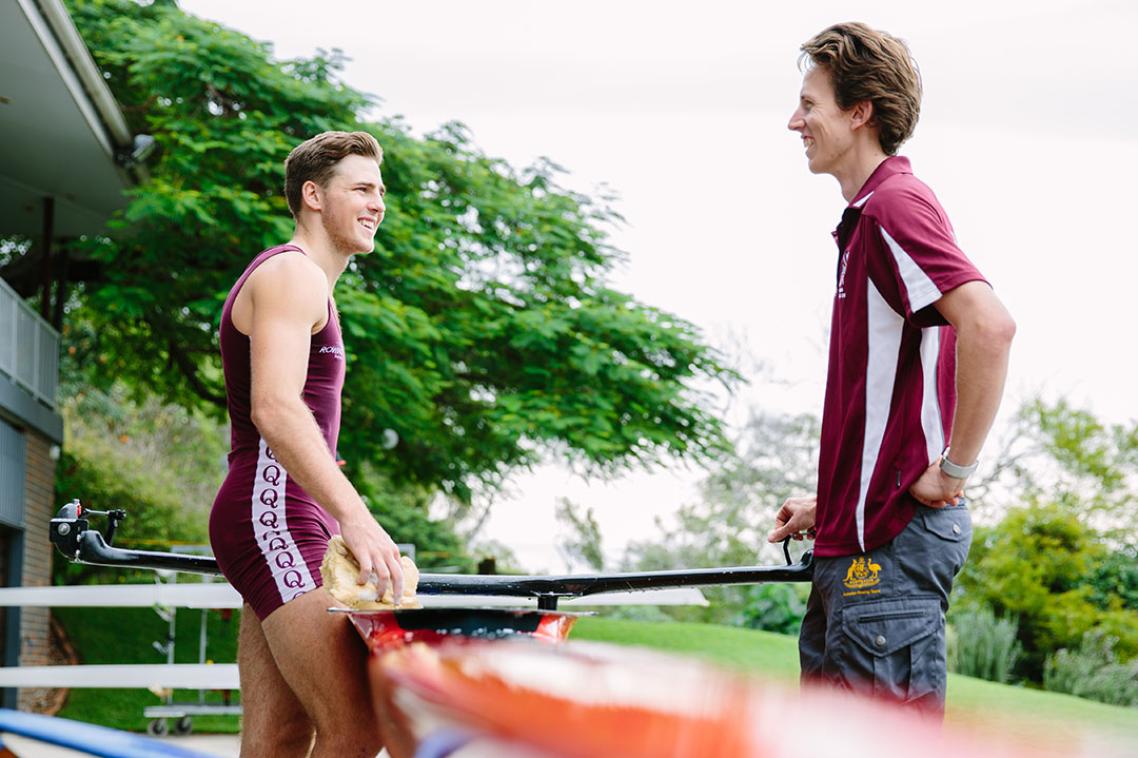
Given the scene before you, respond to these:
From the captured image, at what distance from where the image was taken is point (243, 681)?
7.61ft

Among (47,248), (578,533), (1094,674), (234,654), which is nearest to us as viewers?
(1094,674)

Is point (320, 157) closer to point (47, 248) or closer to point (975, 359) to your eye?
point (975, 359)

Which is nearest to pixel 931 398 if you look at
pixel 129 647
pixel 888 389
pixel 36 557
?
pixel 888 389

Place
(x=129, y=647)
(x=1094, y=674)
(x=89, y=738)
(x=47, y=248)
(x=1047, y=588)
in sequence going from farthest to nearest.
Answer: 1. (x=1047, y=588)
2. (x=129, y=647)
3. (x=47, y=248)
4. (x=1094, y=674)
5. (x=89, y=738)

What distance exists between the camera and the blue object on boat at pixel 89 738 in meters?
0.66

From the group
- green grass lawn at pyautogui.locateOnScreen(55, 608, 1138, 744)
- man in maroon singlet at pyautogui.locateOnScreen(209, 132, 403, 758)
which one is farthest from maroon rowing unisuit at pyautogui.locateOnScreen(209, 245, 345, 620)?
green grass lawn at pyautogui.locateOnScreen(55, 608, 1138, 744)

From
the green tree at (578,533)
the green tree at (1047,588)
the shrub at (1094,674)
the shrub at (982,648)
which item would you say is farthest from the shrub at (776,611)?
the green tree at (578,533)

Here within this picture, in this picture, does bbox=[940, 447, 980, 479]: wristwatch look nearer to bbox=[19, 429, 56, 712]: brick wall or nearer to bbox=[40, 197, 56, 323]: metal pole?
bbox=[19, 429, 56, 712]: brick wall

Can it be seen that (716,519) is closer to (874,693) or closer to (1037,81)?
(1037,81)

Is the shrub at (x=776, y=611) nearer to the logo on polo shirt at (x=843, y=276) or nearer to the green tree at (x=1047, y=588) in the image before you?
the green tree at (x=1047, y=588)

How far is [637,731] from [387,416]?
15087 millimetres

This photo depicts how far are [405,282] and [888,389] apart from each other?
45.6ft

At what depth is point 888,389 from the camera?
6.40 ft

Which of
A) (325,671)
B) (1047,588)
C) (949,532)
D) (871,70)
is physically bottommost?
(1047,588)
